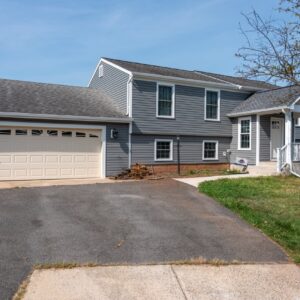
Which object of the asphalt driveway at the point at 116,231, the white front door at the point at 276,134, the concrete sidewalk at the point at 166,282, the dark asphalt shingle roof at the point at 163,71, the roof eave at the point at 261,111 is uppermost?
the dark asphalt shingle roof at the point at 163,71

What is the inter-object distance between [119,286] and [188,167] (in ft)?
45.6

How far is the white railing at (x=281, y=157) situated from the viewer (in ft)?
52.0

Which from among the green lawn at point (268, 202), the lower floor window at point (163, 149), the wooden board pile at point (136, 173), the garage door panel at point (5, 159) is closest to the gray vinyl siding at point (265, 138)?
the green lawn at point (268, 202)

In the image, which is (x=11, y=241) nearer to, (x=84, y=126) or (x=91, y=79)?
(x=84, y=126)

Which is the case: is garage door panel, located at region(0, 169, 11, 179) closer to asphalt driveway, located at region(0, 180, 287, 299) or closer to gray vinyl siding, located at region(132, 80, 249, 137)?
asphalt driveway, located at region(0, 180, 287, 299)

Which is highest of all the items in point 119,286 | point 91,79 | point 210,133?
point 91,79

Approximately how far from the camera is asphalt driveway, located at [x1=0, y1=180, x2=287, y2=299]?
18.1ft


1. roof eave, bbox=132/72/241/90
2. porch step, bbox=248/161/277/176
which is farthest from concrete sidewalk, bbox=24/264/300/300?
roof eave, bbox=132/72/241/90

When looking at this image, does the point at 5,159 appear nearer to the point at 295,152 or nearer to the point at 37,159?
the point at 37,159

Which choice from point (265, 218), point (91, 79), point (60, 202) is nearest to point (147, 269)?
point (265, 218)

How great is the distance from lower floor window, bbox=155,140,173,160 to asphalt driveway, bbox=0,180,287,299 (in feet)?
21.7

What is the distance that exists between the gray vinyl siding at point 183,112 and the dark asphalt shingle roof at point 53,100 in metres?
1.09

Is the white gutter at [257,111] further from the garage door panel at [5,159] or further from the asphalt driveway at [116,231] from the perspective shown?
the garage door panel at [5,159]

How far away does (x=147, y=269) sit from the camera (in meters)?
5.03
